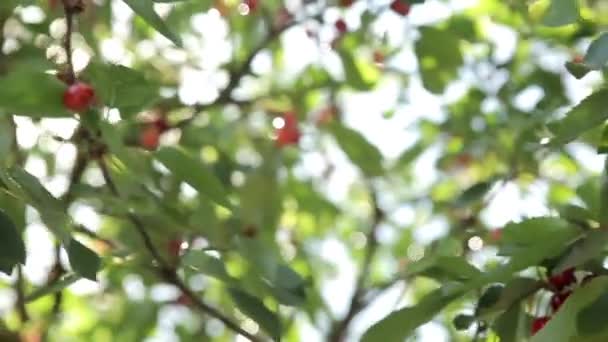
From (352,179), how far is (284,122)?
314 millimetres

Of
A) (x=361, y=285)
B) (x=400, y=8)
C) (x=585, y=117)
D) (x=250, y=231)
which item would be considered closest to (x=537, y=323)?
(x=585, y=117)

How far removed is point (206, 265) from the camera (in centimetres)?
73

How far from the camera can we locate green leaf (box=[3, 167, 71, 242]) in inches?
23.6

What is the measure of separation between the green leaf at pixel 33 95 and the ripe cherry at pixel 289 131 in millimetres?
678

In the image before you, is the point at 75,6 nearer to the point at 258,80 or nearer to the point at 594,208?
the point at 594,208

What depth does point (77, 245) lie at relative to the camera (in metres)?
0.66

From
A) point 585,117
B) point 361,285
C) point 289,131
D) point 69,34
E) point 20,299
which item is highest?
point 69,34

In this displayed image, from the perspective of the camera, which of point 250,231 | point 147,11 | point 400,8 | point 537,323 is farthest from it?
point 400,8

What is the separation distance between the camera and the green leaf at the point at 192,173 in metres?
0.67

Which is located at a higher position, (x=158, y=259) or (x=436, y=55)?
(x=158, y=259)

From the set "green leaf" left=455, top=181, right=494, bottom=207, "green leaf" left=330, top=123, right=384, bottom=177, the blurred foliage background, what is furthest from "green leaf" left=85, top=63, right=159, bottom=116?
"green leaf" left=330, top=123, right=384, bottom=177

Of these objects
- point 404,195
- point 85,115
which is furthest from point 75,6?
point 404,195

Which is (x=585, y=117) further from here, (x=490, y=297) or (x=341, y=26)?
(x=341, y=26)

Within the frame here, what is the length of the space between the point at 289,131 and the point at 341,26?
213 millimetres
